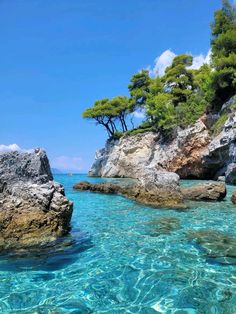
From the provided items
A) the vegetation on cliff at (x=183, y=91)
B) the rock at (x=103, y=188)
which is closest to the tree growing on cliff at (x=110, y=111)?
the vegetation on cliff at (x=183, y=91)

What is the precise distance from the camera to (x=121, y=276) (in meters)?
7.15

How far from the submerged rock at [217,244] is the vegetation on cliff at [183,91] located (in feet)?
97.8

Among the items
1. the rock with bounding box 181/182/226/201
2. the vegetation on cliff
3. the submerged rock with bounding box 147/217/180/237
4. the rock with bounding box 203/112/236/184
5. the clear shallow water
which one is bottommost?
the clear shallow water

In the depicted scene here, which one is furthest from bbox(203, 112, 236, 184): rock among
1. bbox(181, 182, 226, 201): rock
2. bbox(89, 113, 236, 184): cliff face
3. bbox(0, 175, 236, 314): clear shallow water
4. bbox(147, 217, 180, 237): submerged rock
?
bbox(0, 175, 236, 314): clear shallow water

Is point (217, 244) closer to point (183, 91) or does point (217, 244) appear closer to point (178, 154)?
point (178, 154)

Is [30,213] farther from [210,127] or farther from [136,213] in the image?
[210,127]

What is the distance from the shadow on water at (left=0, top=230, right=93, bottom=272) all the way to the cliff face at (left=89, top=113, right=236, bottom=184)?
11.4 metres

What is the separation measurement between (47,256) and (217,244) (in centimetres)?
494

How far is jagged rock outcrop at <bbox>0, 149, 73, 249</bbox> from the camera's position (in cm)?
984

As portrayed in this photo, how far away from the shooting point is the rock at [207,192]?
65.3 feet

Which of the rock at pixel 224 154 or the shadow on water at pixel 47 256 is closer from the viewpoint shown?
the shadow on water at pixel 47 256

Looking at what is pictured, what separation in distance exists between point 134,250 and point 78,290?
9.60 feet

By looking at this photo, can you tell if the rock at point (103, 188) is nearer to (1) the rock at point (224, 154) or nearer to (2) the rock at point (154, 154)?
(2) the rock at point (154, 154)

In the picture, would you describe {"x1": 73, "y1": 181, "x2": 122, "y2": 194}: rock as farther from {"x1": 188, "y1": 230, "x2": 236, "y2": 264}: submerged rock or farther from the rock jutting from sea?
{"x1": 188, "y1": 230, "x2": 236, "y2": 264}: submerged rock
